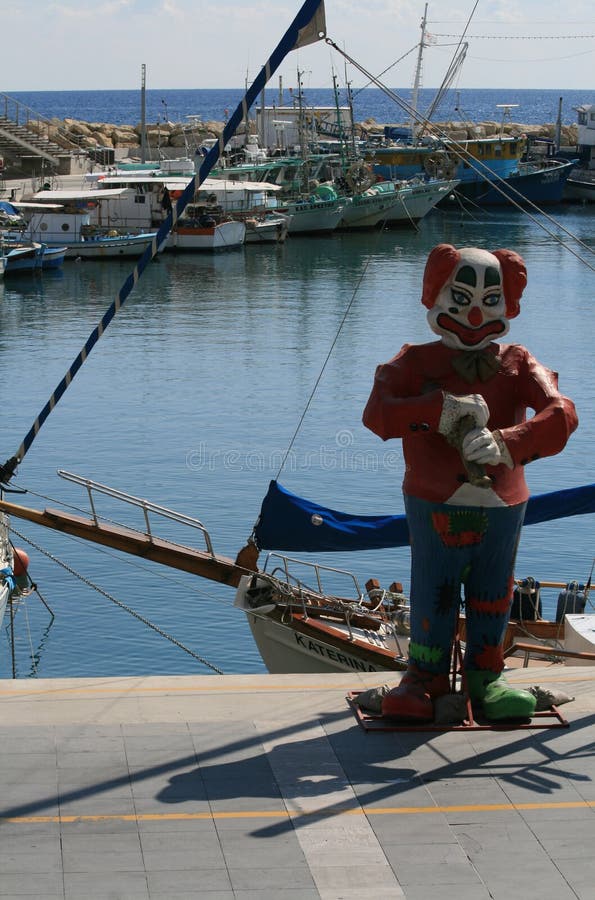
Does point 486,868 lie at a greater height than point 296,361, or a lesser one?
greater

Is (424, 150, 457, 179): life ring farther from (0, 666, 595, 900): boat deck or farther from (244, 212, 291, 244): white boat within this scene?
(0, 666, 595, 900): boat deck

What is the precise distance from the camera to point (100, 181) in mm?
62062

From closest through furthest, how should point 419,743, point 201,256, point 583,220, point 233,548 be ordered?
point 419,743
point 233,548
point 201,256
point 583,220

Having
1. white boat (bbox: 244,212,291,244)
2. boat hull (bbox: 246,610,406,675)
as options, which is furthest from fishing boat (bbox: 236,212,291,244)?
boat hull (bbox: 246,610,406,675)

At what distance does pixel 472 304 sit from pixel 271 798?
3.05 metres

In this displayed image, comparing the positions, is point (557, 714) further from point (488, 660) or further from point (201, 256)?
point (201, 256)

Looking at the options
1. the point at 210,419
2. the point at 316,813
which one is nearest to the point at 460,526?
the point at 316,813

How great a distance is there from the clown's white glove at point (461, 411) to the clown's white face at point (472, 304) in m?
0.54

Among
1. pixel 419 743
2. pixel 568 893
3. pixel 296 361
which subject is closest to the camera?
pixel 568 893

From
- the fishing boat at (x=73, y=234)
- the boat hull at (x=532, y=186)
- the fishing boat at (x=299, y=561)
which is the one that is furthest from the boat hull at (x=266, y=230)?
the fishing boat at (x=299, y=561)

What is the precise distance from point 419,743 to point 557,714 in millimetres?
956

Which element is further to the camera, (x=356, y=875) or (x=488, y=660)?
(x=488, y=660)

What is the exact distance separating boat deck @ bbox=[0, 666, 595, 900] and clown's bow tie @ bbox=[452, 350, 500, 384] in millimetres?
2128

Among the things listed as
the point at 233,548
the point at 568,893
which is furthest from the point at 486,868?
the point at 233,548
